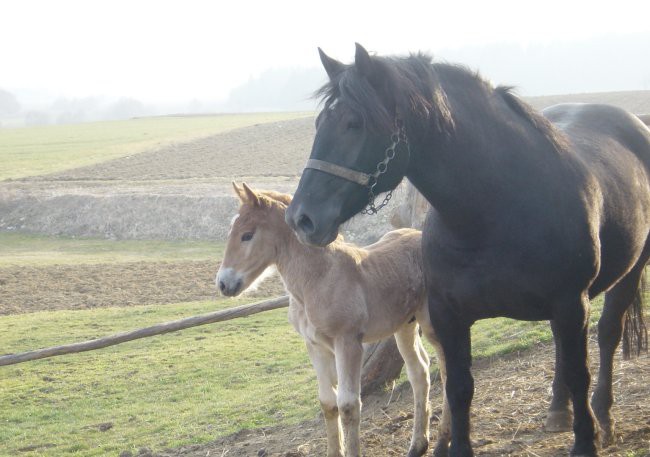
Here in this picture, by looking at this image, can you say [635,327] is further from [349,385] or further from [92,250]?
[92,250]

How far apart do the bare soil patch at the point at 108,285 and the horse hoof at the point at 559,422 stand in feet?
36.5

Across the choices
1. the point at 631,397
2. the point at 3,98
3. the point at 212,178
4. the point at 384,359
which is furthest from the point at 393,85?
the point at 3,98

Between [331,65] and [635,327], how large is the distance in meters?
3.32

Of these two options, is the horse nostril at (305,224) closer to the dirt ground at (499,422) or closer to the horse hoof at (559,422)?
the dirt ground at (499,422)

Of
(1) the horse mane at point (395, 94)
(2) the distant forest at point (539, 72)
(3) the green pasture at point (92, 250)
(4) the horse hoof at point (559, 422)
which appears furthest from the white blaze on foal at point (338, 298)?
(2) the distant forest at point (539, 72)

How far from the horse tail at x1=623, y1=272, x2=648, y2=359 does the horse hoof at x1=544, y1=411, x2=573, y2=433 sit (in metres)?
0.97

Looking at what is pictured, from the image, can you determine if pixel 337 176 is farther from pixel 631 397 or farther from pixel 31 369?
pixel 31 369

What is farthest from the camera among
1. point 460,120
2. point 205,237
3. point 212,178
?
point 212,178

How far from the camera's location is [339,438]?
5.46 metres

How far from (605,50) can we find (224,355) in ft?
409

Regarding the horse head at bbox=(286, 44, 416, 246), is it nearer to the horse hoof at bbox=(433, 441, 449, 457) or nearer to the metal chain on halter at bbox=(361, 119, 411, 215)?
the metal chain on halter at bbox=(361, 119, 411, 215)

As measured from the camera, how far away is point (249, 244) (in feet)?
18.3

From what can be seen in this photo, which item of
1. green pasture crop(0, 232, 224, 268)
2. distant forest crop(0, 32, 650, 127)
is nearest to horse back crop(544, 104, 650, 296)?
green pasture crop(0, 232, 224, 268)

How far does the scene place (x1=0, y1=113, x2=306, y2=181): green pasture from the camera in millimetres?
44844
